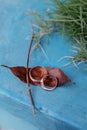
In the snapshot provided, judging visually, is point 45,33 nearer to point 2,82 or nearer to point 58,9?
point 58,9

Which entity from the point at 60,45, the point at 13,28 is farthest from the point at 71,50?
the point at 13,28

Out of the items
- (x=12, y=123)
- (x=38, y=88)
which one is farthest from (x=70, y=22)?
(x=12, y=123)

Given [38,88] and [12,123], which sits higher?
[38,88]

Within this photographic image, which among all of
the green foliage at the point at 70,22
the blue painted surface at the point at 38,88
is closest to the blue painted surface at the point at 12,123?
the blue painted surface at the point at 38,88

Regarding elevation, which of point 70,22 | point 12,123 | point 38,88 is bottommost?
point 12,123

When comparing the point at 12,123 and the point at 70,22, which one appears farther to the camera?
the point at 12,123

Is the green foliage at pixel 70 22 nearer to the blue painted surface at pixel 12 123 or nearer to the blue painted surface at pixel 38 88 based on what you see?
the blue painted surface at pixel 38 88

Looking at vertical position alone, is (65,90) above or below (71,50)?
below

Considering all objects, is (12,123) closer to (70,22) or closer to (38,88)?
(38,88)
